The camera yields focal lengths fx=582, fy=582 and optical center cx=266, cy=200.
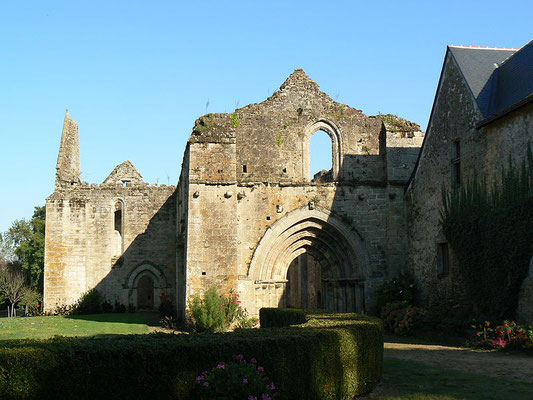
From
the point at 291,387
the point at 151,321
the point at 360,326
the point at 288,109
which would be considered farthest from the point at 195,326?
the point at 291,387

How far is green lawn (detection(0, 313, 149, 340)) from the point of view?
48.4 ft

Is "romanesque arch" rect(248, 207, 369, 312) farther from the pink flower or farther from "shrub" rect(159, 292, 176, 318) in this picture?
the pink flower

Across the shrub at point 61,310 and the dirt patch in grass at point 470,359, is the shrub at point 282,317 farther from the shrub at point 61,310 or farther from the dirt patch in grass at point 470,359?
the shrub at point 61,310

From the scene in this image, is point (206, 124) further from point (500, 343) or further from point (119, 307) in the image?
point (119, 307)

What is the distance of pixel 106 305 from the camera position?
23062 millimetres

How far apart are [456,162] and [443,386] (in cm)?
810

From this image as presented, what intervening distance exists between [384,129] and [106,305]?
13.0 metres

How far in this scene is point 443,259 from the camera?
15.1 meters

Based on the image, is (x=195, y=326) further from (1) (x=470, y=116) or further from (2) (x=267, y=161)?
(1) (x=470, y=116)

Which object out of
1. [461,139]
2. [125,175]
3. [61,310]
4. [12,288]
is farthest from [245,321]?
[12,288]

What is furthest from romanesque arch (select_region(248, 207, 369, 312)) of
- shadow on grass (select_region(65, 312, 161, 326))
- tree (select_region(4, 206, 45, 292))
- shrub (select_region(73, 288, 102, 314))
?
tree (select_region(4, 206, 45, 292))

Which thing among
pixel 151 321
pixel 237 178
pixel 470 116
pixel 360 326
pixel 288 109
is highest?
pixel 288 109

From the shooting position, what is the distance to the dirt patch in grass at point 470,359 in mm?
8509

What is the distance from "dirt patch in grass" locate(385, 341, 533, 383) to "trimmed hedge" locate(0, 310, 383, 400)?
2569 mm
